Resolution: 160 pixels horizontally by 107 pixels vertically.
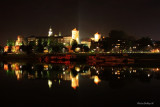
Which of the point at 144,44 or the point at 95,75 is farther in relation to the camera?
the point at 144,44

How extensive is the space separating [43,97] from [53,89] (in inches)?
82.3

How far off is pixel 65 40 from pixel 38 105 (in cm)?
10547

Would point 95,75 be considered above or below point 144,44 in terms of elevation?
below

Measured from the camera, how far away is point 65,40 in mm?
114312

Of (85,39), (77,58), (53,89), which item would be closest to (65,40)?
(85,39)

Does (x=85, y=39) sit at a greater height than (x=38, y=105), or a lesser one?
greater

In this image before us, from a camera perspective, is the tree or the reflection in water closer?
the reflection in water

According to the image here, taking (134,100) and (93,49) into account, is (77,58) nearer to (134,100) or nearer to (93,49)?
(93,49)

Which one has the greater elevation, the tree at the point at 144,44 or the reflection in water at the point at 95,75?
the tree at the point at 144,44

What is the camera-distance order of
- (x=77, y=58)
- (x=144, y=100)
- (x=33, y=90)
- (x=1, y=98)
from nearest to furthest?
(x=144, y=100)
(x=1, y=98)
(x=33, y=90)
(x=77, y=58)

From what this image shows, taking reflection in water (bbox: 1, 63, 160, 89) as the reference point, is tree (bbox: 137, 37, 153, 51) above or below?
above

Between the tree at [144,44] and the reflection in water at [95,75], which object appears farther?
the tree at [144,44]

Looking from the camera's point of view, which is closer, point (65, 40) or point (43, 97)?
point (43, 97)

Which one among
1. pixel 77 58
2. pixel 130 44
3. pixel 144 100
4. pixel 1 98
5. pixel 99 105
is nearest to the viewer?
pixel 99 105
